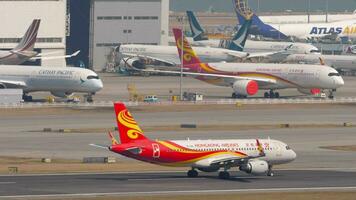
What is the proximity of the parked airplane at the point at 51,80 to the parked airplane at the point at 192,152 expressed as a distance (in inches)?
2706

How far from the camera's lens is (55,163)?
11275cm

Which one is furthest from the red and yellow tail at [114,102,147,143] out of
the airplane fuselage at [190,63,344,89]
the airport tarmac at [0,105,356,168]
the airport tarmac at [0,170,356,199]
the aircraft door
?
the airplane fuselage at [190,63,344,89]

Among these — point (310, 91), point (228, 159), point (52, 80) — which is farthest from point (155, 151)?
point (310, 91)

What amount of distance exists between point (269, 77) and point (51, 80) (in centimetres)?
3199

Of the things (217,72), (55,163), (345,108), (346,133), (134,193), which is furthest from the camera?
(217,72)

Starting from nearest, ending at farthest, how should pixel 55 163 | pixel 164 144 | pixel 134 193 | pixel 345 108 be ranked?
1. pixel 134 193
2. pixel 164 144
3. pixel 55 163
4. pixel 345 108

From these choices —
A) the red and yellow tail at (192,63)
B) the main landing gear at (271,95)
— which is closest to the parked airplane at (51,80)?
the red and yellow tail at (192,63)

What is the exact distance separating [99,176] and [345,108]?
74.7 metres

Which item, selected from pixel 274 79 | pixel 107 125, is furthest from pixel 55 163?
pixel 274 79

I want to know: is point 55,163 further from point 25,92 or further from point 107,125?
point 25,92

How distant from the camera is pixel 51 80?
556ft

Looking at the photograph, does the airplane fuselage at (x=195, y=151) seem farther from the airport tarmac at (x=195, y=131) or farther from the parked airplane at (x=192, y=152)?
the airport tarmac at (x=195, y=131)

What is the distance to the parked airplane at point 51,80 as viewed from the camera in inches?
6658

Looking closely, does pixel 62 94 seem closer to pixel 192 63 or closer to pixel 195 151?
pixel 192 63
